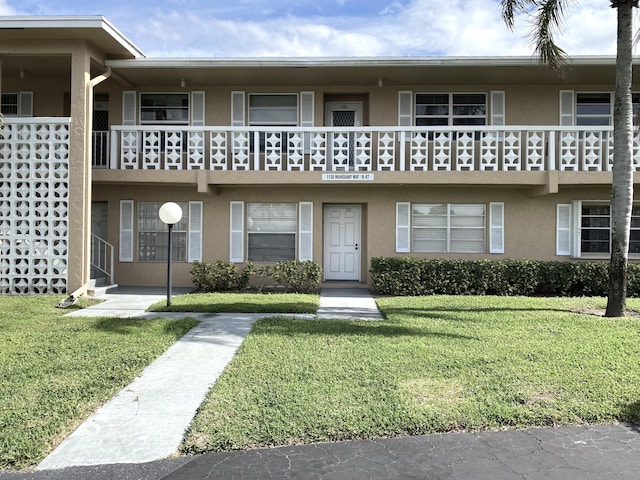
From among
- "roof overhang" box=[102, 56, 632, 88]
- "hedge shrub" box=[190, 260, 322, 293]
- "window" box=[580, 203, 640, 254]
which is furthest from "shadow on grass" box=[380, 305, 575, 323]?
"roof overhang" box=[102, 56, 632, 88]

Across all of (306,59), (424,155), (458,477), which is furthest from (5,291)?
(458,477)

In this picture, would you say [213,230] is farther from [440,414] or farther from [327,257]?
[440,414]

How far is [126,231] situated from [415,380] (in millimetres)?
10527

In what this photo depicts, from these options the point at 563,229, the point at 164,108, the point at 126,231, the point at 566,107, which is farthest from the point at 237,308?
the point at 566,107

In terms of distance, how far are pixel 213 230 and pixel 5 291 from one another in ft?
16.3

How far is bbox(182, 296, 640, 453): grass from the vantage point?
4340mm

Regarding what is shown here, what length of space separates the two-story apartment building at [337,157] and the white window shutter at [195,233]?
0.13ft

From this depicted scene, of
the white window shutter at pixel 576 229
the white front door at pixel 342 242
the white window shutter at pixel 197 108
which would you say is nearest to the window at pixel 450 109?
the white front door at pixel 342 242

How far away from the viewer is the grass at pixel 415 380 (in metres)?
4.34

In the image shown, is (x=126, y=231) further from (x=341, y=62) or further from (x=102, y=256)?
(x=341, y=62)

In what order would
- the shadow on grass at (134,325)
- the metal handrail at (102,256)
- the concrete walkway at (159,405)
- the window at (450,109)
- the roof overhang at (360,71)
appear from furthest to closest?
the window at (450,109) → the metal handrail at (102,256) → the roof overhang at (360,71) → the shadow on grass at (134,325) → the concrete walkway at (159,405)

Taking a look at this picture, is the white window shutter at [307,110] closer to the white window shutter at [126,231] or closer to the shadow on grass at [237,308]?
the white window shutter at [126,231]

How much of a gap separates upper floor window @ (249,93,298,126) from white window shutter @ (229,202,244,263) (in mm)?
2404

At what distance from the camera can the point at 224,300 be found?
428 inches
